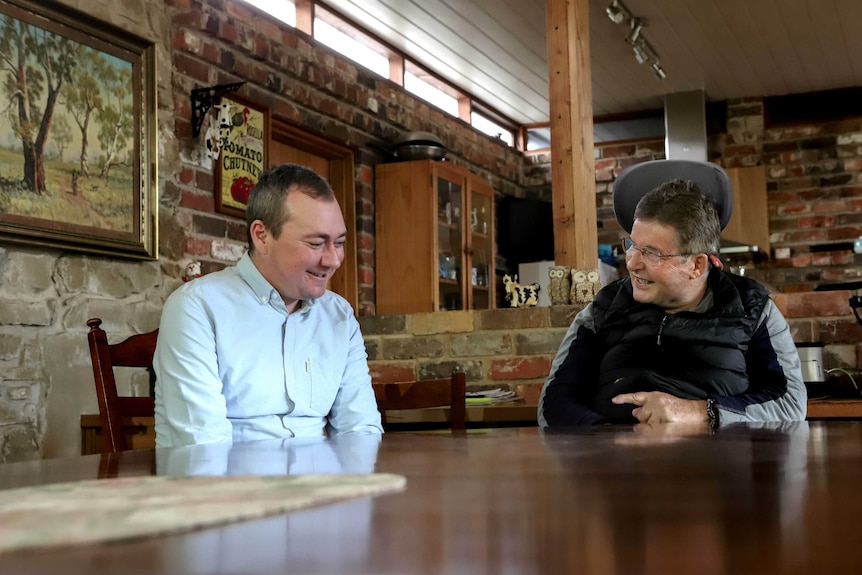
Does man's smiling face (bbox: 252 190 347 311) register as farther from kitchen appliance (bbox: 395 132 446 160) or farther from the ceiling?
kitchen appliance (bbox: 395 132 446 160)

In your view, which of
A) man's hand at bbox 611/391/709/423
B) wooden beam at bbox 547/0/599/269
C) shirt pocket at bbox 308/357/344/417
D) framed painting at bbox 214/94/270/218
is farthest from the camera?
framed painting at bbox 214/94/270/218

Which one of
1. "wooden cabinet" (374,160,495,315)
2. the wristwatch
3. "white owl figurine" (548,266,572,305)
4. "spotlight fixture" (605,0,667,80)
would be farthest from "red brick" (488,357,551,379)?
"spotlight fixture" (605,0,667,80)

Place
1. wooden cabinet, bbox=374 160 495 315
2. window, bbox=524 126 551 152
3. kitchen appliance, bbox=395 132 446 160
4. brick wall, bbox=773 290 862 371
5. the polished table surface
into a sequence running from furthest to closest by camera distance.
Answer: window, bbox=524 126 551 152
kitchen appliance, bbox=395 132 446 160
wooden cabinet, bbox=374 160 495 315
brick wall, bbox=773 290 862 371
the polished table surface

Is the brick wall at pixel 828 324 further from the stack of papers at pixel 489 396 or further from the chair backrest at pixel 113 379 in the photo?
the chair backrest at pixel 113 379

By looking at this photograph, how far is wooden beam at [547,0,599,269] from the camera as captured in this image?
3.84 metres

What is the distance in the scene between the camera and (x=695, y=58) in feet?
21.2

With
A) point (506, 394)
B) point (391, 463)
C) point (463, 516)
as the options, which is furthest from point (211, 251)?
point (463, 516)

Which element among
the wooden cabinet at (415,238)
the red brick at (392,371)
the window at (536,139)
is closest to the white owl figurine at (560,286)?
the red brick at (392,371)

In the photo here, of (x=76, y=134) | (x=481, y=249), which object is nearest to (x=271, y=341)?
(x=76, y=134)

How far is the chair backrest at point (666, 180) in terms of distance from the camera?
8.08 ft

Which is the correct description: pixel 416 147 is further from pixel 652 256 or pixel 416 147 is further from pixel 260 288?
pixel 260 288

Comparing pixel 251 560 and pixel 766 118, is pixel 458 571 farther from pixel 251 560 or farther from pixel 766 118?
pixel 766 118

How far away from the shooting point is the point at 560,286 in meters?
3.41

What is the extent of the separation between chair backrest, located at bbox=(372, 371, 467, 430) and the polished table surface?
1095 millimetres
